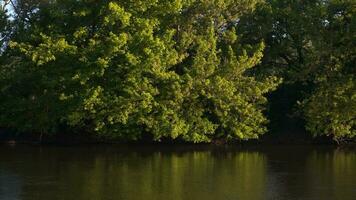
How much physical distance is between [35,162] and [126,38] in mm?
11900

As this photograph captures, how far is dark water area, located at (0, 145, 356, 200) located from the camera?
78.6ft

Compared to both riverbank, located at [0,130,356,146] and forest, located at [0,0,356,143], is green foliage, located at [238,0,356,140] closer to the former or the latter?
forest, located at [0,0,356,143]

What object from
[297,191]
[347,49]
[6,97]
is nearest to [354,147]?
[347,49]

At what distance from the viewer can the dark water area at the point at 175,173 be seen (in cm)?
2397

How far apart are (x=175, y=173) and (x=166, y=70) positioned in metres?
15.4

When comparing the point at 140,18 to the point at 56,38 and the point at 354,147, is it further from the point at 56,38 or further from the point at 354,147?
the point at 354,147

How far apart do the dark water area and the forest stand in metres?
2.24

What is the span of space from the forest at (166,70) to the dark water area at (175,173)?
7.35 ft

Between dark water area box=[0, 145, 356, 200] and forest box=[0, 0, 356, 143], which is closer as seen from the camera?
dark water area box=[0, 145, 356, 200]

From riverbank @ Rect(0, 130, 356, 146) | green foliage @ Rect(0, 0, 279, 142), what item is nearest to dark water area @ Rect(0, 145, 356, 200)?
green foliage @ Rect(0, 0, 279, 142)

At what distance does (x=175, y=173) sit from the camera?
1169 inches

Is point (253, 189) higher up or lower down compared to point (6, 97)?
lower down

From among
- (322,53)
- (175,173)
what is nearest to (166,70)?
(322,53)

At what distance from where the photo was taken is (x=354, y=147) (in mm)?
44844
